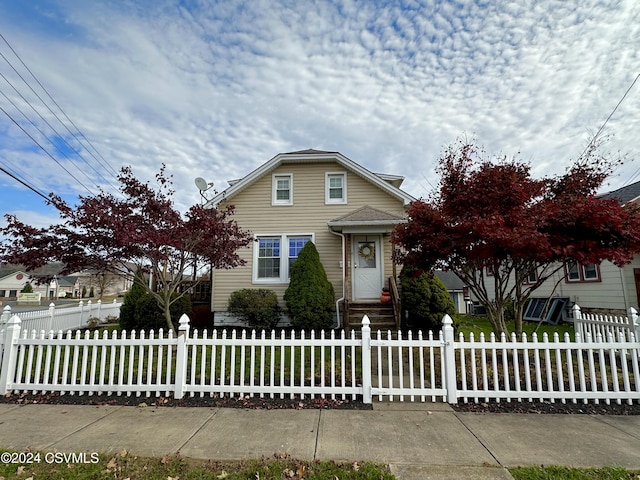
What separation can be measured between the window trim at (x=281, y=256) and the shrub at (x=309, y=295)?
4.28 ft

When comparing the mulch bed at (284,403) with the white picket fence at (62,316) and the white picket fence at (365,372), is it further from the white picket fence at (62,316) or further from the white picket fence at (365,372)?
the white picket fence at (62,316)

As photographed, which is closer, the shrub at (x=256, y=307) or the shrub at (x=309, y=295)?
the shrub at (x=309, y=295)

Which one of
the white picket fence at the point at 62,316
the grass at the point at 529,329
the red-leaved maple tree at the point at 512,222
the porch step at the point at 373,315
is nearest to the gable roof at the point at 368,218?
the porch step at the point at 373,315

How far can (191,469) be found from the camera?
2932mm

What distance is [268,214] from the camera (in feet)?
39.5

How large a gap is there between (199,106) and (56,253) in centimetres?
631

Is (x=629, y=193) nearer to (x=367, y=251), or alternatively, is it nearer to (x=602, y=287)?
(x=602, y=287)

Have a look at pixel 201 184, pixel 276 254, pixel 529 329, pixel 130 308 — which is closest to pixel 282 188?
pixel 276 254

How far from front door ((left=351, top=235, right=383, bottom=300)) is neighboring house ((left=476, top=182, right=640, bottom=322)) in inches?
171

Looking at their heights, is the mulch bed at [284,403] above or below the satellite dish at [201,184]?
below

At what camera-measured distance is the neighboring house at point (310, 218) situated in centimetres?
1146

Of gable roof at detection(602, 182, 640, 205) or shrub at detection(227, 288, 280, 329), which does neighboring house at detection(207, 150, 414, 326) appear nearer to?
shrub at detection(227, 288, 280, 329)

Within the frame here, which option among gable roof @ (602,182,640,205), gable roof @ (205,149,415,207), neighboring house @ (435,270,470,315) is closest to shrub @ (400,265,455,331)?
gable roof @ (205,149,415,207)

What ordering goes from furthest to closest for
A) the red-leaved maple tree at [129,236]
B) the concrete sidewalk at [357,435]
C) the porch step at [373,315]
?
the porch step at [373,315], the red-leaved maple tree at [129,236], the concrete sidewalk at [357,435]
